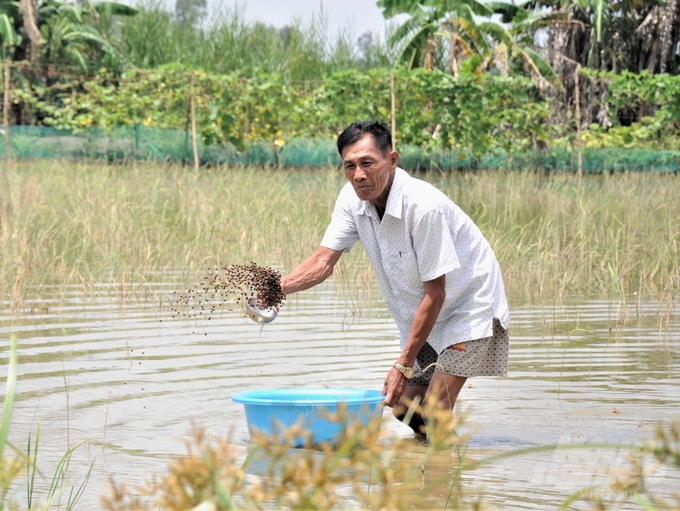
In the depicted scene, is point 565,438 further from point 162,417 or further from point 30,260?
point 30,260

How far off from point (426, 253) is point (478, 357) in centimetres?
55

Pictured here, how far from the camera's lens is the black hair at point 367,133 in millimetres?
4000

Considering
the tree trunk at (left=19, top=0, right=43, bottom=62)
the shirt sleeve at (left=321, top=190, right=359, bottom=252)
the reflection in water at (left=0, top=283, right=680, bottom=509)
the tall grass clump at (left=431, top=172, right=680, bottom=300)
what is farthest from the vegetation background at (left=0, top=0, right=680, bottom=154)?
the shirt sleeve at (left=321, top=190, right=359, bottom=252)

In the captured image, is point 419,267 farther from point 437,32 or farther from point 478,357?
point 437,32

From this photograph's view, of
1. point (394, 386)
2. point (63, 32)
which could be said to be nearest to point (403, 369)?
point (394, 386)

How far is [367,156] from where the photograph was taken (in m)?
3.97

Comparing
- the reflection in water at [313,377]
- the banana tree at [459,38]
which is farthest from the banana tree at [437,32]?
the reflection in water at [313,377]

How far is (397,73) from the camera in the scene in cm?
1745

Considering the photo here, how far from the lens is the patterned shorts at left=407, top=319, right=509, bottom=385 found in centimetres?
438

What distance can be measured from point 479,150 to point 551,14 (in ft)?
42.9

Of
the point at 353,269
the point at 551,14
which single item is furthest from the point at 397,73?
the point at 551,14

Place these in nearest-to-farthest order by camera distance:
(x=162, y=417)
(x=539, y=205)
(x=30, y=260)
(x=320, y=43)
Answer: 1. (x=162, y=417)
2. (x=30, y=260)
3. (x=539, y=205)
4. (x=320, y=43)

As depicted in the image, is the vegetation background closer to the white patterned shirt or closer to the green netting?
the green netting

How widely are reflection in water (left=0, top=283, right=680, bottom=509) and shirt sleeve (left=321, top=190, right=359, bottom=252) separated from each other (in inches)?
30.8
